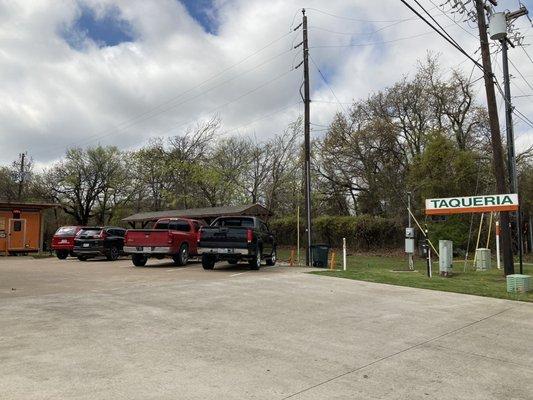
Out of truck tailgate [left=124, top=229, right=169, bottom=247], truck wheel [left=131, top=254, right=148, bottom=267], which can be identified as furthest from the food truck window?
truck tailgate [left=124, top=229, right=169, bottom=247]

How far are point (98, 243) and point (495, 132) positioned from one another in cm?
1746

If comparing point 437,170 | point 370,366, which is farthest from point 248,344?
point 437,170

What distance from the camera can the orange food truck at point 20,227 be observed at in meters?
28.0

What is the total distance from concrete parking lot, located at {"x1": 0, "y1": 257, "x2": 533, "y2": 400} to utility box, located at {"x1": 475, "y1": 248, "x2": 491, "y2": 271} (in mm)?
7443

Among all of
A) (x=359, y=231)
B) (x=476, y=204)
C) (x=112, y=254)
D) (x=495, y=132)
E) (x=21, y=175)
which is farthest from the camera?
(x=21, y=175)

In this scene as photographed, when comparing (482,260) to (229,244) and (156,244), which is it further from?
(156,244)

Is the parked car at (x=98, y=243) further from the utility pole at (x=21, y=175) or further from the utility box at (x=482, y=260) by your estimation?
the utility pole at (x=21, y=175)

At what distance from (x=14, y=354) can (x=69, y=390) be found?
1.57m

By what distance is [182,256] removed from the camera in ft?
63.7

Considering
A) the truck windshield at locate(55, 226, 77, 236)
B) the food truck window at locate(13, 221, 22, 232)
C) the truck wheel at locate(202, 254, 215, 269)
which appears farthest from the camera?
the food truck window at locate(13, 221, 22, 232)

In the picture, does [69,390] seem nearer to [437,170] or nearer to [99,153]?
[437,170]

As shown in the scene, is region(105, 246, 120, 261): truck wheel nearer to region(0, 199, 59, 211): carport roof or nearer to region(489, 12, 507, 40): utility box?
region(0, 199, 59, 211): carport roof

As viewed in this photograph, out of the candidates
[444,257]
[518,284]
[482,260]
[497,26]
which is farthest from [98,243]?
[497,26]

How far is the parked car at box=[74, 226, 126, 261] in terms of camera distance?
22.9 m
